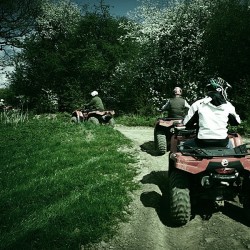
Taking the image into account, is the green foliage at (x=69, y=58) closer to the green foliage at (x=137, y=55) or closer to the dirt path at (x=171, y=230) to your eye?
the green foliage at (x=137, y=55)

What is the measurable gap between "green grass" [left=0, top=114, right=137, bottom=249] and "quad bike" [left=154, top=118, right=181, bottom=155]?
890mm

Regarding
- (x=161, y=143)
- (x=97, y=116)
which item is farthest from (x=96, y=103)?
(x=161, y=143)

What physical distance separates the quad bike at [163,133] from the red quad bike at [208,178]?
12.5ft

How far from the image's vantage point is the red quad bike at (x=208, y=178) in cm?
473

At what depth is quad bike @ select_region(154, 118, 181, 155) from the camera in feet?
29.6

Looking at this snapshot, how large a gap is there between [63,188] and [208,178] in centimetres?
338

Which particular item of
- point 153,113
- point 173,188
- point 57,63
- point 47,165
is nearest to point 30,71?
point 57,63

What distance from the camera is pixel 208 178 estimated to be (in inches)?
188

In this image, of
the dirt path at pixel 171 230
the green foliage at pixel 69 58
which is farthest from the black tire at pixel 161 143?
the green foliage at pixel 69 58

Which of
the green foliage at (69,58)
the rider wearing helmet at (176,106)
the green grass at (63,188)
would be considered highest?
the green foliage at (69,58)

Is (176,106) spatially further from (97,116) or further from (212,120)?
(97,116)

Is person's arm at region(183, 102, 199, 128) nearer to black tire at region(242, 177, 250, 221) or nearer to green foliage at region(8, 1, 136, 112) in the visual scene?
black tire at region(242, 177, 250, 221)

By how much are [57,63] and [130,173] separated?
19.3m

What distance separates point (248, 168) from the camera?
4777 mm
